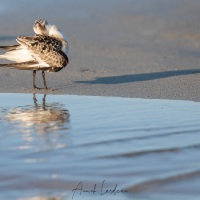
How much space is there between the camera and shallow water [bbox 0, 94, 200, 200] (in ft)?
17.6

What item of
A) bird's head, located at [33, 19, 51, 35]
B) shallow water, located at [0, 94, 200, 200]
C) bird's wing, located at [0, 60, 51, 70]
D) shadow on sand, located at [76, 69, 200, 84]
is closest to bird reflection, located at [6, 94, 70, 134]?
shallow water, located at [0, 94, 200, 200]

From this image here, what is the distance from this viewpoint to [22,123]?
25.9ft

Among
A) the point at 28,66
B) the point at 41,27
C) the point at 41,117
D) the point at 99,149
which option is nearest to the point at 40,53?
the point at 28,66

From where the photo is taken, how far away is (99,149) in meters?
6.60

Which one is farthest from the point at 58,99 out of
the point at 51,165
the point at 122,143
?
the point at 51,165

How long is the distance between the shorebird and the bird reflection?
1604 mm

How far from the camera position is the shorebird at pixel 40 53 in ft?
35.8

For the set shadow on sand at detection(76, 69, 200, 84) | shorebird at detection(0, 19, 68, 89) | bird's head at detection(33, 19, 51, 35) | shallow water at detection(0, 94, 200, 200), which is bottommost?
shallow water at detection(0, 94, 200, 200)

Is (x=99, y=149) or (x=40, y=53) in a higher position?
(x=40, y=53)

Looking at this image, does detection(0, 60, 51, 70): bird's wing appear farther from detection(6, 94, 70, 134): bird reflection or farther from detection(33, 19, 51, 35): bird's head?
detection(6, 94, 70, 134): bird reflection

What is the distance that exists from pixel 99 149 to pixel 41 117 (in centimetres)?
186

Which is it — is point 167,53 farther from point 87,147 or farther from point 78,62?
point 87,147

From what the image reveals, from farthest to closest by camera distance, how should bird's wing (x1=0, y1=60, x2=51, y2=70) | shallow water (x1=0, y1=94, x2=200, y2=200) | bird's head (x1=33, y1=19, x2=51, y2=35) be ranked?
bird's head (x1=33, y1=19, x2=51, y2=35) < bird's wing (x1=0, y1=60, x2=51, y2=70) < shallow water (x1=0, y1=94, x2=200, y2=200)

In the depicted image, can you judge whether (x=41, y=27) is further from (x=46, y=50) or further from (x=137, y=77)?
(x=137, y=77)
